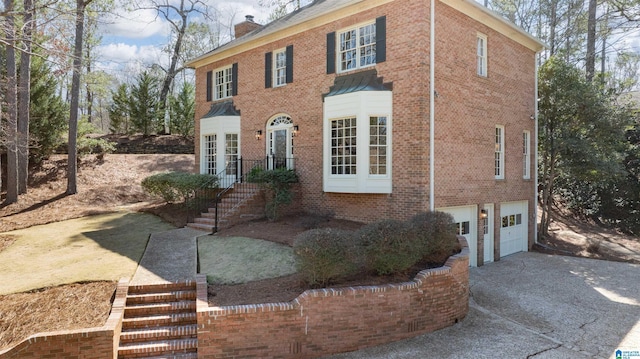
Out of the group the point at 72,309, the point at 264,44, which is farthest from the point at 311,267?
the point at 264,44

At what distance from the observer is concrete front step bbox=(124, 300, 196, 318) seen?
21.9ft

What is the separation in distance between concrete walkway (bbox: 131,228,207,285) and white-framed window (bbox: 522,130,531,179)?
11590 millimetres

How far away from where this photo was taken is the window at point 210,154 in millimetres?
16391

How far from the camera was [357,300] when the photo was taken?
6359 millimetres

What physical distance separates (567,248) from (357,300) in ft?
43.7

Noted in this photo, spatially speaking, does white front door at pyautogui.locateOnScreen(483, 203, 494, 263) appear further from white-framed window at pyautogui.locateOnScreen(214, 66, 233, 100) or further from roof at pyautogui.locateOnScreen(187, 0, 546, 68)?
white-framed window at pyautogui.locateOnScreen(214, 66, 233, 100)

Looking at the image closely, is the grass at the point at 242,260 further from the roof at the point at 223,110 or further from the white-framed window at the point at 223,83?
the white-framed window at the point at 223,83

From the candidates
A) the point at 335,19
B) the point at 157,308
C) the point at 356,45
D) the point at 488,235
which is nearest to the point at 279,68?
the point at 335,19

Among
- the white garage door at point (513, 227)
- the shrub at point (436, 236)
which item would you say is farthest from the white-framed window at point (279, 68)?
the white garage door at point (513, 227)

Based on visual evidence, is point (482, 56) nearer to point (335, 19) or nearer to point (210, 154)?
point (335, 19)

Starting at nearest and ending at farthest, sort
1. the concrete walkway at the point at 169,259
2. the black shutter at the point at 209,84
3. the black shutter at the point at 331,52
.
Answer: the concrete walkway at the point at 169,259
the black shutter at the point at 331,52
the black shutter at the point at 209,84

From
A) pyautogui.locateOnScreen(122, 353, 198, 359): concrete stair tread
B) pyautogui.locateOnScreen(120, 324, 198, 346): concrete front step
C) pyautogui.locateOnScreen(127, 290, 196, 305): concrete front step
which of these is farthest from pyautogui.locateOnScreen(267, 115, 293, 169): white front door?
pyautogui.locateOnScreen(122, 353, 198, 359): concrete stair tread

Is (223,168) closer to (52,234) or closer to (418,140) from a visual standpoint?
(52,234)

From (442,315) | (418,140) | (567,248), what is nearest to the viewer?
(442,315)
